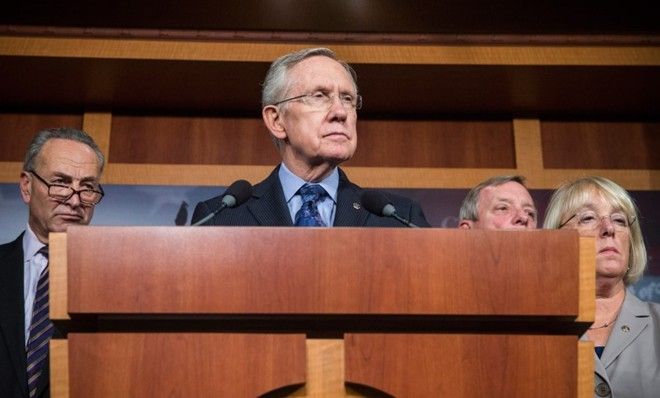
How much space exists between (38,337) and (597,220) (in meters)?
1.48

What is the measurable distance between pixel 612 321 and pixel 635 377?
0.23 metres

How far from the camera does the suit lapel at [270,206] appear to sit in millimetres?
2291

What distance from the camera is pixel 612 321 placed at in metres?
2.46

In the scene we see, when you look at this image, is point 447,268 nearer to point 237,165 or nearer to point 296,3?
point 296,3

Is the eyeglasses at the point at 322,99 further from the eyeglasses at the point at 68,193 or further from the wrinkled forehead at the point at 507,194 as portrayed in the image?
the wrinkled forehead at the point at 507,194

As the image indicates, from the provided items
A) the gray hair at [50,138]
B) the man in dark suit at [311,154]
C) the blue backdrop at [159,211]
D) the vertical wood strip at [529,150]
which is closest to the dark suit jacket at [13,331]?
the gray hair at [50,138]

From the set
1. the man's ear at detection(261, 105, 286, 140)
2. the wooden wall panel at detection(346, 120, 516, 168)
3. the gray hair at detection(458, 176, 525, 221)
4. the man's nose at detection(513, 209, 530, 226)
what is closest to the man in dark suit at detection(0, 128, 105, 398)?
the man's ear at detection(261, 105, 286, 140)

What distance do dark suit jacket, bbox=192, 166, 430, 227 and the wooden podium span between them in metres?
0.81

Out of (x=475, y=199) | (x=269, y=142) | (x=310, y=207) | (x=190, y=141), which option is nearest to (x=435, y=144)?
(x=269, y=142)

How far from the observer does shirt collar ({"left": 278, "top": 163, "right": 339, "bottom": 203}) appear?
238 centimetres

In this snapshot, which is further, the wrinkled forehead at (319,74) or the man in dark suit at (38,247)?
the wrinkled forehead at (319,74)

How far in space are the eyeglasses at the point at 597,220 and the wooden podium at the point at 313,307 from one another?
46.2 inches

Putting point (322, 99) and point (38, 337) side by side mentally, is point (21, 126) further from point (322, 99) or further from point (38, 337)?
point (322, 99)

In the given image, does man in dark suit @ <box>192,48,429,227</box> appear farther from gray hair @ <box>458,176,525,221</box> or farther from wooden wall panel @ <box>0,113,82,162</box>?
wooden wall panel @ <box>0,113,82,162</box>
